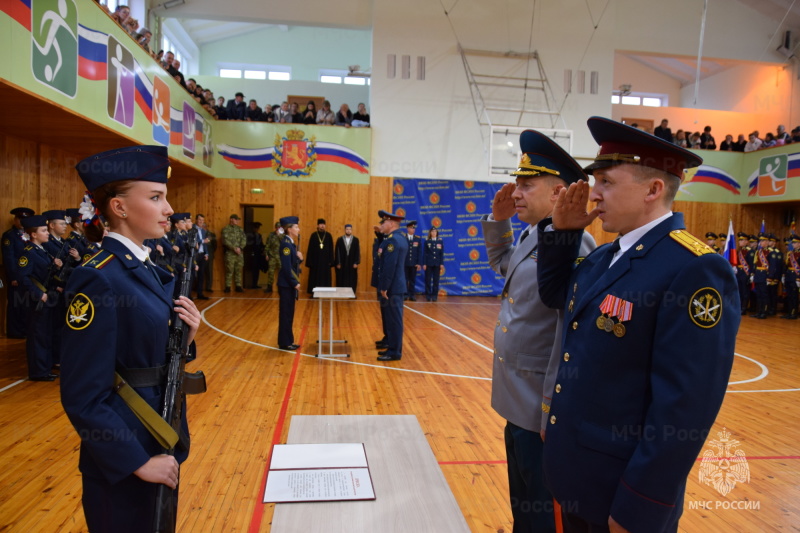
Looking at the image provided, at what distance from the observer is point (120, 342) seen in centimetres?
142

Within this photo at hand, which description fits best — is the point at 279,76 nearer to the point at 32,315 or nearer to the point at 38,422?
the point at 32,315

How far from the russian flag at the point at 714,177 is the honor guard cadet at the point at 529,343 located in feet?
50.1

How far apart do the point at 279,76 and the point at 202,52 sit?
8.54 ft

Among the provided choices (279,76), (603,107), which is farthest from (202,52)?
(603,107)

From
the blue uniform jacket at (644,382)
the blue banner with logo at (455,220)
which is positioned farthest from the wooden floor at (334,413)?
the blue banner with logo at (455,220)

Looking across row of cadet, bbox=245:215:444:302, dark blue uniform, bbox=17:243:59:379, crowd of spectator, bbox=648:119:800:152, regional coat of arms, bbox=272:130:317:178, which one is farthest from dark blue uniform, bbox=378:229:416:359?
crowd of spectator, bbox=648:119:800:152

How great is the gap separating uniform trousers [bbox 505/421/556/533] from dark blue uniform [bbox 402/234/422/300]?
1048cm

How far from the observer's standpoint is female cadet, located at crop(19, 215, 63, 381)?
5.16 meters

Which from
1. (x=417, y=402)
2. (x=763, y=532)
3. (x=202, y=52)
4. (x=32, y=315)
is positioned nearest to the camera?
(x=763, y=532)

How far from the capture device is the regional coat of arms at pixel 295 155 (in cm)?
1323

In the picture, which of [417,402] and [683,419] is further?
[417,402]

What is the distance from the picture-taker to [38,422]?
4113 millimetres

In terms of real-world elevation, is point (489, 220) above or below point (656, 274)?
above

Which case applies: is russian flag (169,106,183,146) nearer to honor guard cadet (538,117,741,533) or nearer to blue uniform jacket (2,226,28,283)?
blue uniform jacket (2,226,28,283)
